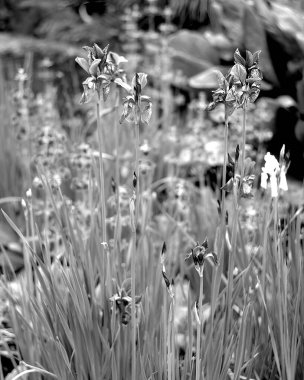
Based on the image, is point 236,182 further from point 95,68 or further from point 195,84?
point 195,84

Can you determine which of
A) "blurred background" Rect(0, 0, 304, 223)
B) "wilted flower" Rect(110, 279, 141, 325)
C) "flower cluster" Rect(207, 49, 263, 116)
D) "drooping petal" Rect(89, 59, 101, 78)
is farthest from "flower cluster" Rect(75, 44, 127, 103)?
"blurred background" Rect(0, 0, 304, 223)

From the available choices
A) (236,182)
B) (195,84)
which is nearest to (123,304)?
(236,182)

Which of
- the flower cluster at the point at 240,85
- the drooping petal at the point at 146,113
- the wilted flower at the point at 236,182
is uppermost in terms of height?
the flower cluster at the point at 240,85

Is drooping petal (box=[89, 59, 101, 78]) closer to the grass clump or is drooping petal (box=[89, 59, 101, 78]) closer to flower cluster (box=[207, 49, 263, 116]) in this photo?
the grass clump

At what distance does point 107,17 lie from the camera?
19.8 feet

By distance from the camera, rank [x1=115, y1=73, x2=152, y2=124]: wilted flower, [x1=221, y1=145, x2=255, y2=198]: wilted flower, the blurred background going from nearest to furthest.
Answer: [x1=115, y1=73, x2=152, y2=124]: wilted flower
[x1=221, y1=145, x2=255, y2=198]: wilted flower
the blurred background

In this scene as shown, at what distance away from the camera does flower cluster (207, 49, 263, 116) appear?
137cm

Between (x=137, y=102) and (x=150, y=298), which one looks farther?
(x=150, y=298)

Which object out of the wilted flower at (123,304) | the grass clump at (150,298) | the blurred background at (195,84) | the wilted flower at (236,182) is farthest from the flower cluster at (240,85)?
the blurred background at (195,84)

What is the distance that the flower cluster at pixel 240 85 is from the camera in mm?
1367

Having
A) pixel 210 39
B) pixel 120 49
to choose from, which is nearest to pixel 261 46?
pixel 210 39

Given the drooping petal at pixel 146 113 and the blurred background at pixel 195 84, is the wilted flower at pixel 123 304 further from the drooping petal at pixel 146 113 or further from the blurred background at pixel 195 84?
the blurred background at pixel 195 84

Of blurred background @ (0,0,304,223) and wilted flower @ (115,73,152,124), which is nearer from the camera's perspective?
wilted flower @ (115,73,152,124)

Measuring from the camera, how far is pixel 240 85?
4.55 feet
